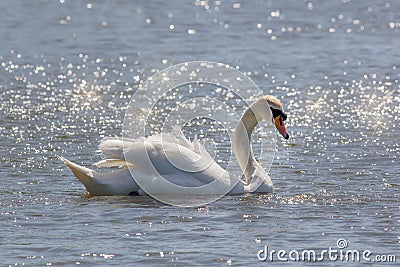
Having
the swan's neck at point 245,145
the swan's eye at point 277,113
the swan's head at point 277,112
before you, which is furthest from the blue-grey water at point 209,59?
the swan's eye at point 277,113

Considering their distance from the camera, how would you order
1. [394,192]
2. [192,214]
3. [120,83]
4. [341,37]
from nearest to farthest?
[192,214], [394,192], [120,83], [341,37]

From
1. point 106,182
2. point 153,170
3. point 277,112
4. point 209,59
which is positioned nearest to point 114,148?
point 106,182

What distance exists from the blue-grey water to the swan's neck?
0.34 meters

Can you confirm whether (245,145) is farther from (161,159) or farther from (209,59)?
(209,59)

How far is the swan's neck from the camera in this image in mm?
10453

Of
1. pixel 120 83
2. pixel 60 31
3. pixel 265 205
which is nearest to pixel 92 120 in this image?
pixel 120 83

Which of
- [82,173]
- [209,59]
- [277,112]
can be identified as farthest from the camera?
[209,59]

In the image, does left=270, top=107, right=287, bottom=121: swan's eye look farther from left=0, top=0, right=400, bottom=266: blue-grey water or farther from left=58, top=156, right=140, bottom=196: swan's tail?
left=58, top=156, right=140, bottom=196: swan's tail

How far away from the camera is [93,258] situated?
7707 millimetres

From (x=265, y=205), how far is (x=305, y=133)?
318 cm

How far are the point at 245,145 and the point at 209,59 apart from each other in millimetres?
6822

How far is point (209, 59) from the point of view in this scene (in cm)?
1720

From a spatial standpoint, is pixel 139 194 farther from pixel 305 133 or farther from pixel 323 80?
pixel 323 80

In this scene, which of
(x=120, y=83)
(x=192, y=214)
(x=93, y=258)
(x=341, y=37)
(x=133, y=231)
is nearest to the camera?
(x=93, y=258)
